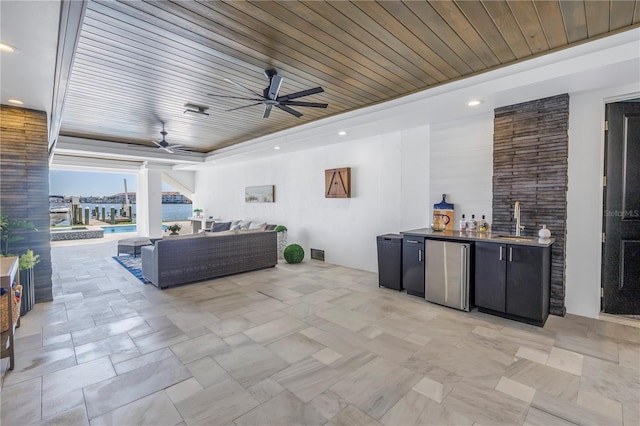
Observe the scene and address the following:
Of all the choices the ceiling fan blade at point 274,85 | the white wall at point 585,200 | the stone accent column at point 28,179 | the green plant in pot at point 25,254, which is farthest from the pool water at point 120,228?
the white wall at point 585,200

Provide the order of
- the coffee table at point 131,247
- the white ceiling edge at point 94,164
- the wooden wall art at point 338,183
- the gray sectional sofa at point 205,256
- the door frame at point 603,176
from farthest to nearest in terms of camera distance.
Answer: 1. the white ceiling edge at point 94,164
2. the coffee table at point 131,247
3. the wooden wall art at point 338,183
4. the gray sectional sofa at point 205,256
5. the door frame at point 603,176

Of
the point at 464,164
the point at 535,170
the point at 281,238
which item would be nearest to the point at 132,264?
the point at 281,238

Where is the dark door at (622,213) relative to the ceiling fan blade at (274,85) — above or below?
below

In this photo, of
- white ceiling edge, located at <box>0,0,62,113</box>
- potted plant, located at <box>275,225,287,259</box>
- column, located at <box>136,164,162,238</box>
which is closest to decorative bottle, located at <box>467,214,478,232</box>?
potted plant, located at <box>275,225,287,259</box>

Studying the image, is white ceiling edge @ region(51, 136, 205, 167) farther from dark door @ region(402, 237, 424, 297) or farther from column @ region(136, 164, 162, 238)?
dark door @ region(402, 237, 424, 297)

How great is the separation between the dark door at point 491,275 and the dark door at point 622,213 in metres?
1.24

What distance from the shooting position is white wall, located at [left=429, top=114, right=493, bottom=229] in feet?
14.0

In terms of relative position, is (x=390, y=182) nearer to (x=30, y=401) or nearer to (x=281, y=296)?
(x=281, y=296)

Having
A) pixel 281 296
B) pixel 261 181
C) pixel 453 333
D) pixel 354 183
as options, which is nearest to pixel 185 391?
pixel 281 296

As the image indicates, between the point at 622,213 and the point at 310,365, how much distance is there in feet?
12.9

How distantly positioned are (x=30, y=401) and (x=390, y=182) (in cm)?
511

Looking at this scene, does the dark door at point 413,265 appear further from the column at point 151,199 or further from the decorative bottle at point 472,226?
the column at point 151,199

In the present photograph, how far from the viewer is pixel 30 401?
207 centimetres

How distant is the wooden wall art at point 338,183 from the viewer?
608 cm
